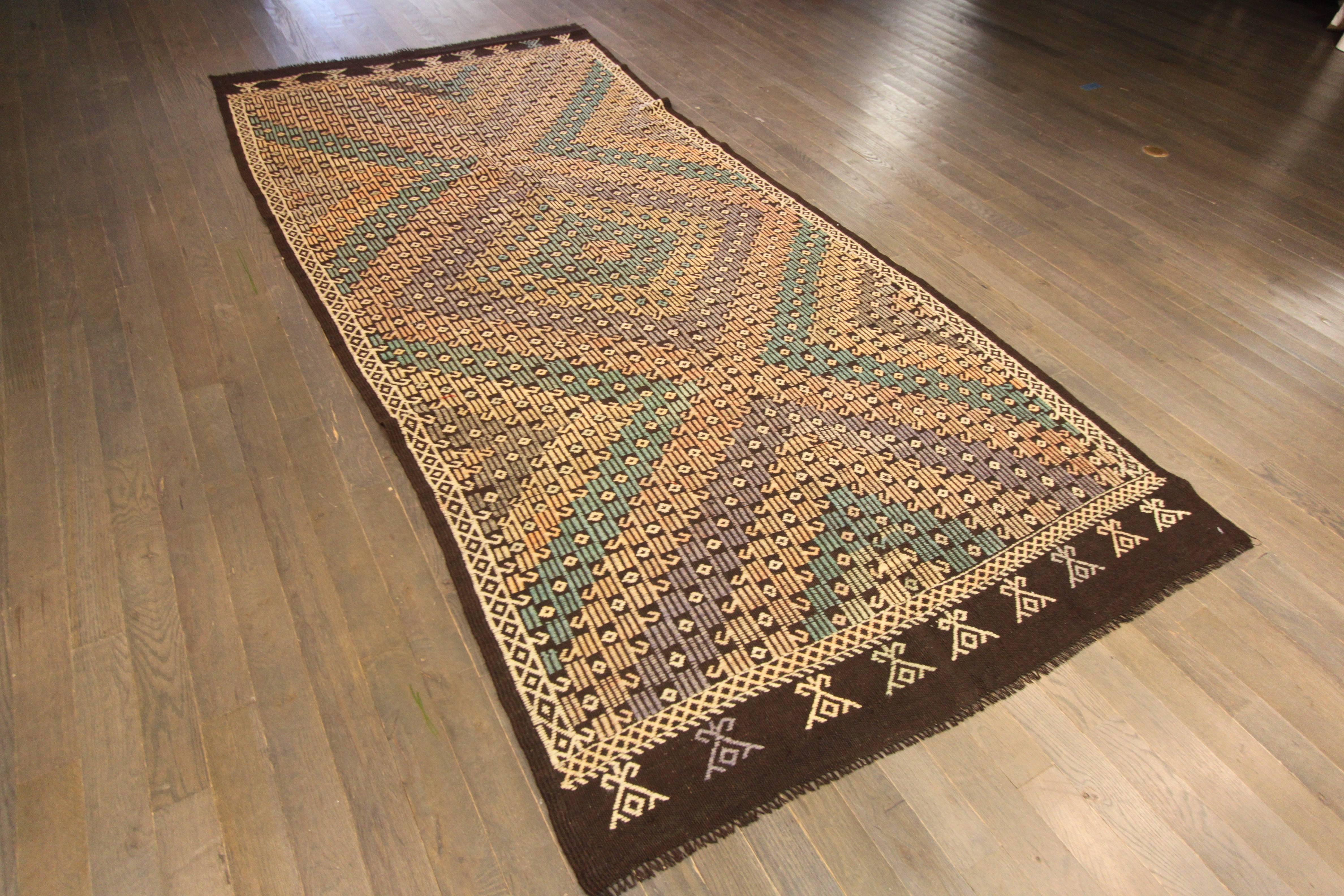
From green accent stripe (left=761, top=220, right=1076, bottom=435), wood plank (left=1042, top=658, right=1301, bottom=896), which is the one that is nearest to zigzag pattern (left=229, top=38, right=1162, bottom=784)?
green accent stripe (left=761, top=220, right=1076, bottom=435)

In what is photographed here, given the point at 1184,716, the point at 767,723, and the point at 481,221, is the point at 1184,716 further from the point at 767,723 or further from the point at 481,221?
the point at 481,221

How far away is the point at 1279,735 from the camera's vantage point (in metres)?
1.43

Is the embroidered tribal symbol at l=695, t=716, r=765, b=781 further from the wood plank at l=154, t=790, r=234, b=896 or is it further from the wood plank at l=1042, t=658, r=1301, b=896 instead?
the wood plank at l=154, t=790, r=234, b=896

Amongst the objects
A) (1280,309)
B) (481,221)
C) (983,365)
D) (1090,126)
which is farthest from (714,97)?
(1280,309)

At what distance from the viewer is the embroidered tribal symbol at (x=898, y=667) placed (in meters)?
1.48

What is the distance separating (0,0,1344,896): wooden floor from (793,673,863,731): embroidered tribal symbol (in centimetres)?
11

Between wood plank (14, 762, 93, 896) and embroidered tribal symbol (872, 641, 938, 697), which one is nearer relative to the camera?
wood plank (14, 762, 93, 896)

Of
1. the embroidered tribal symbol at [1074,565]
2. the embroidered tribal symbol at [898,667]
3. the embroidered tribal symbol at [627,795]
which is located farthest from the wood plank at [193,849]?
the embroidered tribal symbol at [1074,565]

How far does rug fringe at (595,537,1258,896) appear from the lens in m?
1.24

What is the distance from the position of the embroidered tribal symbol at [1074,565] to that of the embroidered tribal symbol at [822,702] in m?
0.56

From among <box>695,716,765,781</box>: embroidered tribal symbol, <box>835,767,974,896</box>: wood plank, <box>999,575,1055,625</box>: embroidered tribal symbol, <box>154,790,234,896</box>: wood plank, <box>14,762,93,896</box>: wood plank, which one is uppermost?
<box>999,575,1055,625</box>: embroidered tribal symbol

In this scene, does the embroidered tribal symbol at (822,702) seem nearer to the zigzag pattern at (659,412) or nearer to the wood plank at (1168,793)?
the zigzag pattern at (659,412)

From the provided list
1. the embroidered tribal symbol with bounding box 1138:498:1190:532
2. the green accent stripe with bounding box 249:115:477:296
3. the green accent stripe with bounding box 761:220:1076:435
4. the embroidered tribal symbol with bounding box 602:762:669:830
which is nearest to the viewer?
the embroidered tribal symbol with bounding box 602:762:669:830

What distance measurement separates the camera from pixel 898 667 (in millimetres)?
1500
